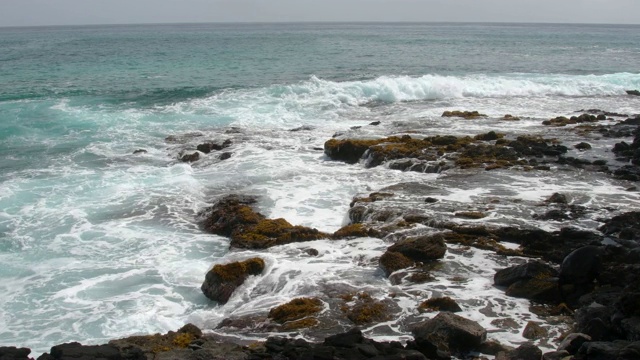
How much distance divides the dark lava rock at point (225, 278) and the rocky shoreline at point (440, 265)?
1.0 inches

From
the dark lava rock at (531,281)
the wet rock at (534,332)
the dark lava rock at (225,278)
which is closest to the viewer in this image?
the wet rock at (534,332)

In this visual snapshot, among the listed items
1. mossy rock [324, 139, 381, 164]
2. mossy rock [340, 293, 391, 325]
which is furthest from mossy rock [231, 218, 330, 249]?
mossy rock [324, 139, 381, 164]

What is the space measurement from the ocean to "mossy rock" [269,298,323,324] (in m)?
0.67

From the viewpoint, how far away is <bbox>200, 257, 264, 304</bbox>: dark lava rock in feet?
42.1

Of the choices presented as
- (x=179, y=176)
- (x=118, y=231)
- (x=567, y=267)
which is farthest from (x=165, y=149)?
(x=567, y=267)

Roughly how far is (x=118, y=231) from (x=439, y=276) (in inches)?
382

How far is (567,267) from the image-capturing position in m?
11.8

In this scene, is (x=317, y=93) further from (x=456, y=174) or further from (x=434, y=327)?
(x=434, y=327)

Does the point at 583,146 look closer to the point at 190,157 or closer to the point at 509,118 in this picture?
the point at 509,118

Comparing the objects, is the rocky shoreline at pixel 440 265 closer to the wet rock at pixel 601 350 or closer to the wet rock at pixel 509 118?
the wet rock at pixel 601 350

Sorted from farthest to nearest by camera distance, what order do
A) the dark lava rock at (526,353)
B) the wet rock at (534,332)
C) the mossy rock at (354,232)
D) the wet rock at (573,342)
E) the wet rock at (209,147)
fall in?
the wet rock at (209,147)
the mossy rock at (354,232)
the wet rock at (534,332)
the wet rock at (573,342)
the dark lava rock at (526,353)

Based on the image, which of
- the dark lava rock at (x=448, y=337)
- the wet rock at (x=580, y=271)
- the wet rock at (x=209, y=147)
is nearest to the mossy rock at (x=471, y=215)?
the wet rock at (x=580, y=271)

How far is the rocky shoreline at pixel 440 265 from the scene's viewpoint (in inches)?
366

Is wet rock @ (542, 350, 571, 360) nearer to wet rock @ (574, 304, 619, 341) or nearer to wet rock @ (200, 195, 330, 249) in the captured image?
wet rock @ (574, 304, 619, 341)
